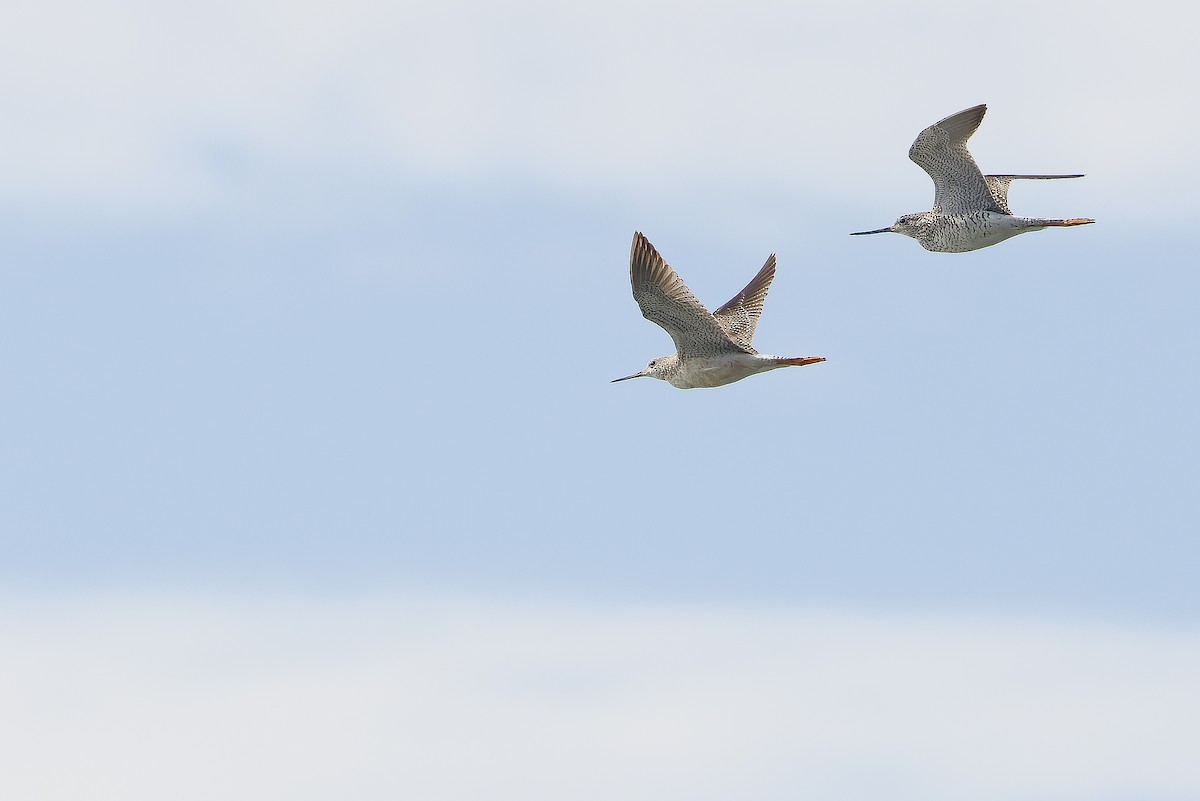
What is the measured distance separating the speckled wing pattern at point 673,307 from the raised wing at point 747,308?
7.75ft

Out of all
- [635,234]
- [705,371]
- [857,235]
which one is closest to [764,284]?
[857,235]

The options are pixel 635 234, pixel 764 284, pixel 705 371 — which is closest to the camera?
pixel 635 234

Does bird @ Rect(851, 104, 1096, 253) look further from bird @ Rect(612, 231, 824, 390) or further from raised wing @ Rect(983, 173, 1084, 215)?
bird @ Rect(612, 231, 824, 390)

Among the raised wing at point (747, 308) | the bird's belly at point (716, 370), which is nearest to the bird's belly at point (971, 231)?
the raised wing at point (747, 308)

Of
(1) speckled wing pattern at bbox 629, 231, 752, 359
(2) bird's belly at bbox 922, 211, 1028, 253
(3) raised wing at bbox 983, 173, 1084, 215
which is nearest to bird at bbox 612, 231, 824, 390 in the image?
(1) speckled wing pattern at bbox 629, 231, 752, 359

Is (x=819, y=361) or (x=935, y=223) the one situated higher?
(x=935, y=223)

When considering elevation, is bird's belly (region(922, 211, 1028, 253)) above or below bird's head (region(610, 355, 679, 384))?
above

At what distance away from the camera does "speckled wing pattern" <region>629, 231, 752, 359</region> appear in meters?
21.7

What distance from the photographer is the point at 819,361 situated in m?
22.7

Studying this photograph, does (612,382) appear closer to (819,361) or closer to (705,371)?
(705,371)

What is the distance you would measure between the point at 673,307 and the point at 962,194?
6.59 metres

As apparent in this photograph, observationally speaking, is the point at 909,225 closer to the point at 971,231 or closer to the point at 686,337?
the point at 971,231

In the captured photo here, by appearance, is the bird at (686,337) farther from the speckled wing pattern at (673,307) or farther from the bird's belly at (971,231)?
the bird's belly at (971,231)

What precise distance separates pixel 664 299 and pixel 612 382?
4.33 metres
